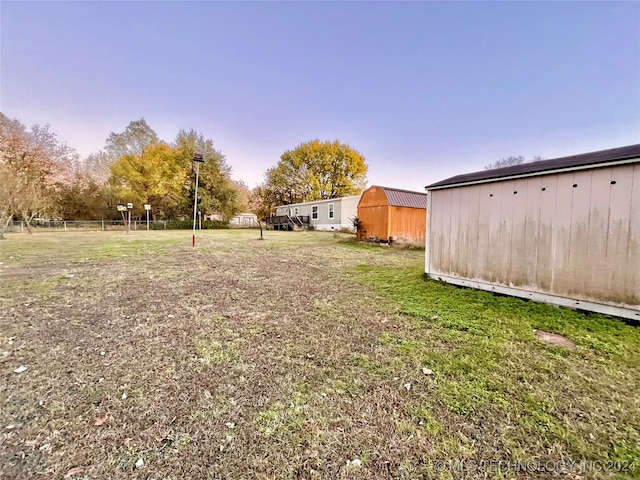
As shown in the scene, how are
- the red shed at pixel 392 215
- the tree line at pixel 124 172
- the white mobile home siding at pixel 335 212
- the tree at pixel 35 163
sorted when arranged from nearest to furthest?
the red shed at pixel 392 215 < the tree at pixel 35 163 < the tree line at pixel 124 172 < the white mobile home siding at pixel 335 212

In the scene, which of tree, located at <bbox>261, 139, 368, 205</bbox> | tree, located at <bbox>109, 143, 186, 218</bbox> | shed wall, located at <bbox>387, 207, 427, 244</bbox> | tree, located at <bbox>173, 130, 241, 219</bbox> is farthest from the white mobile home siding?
tree, located at <bbox>109, 143, 186, 218</bbox>

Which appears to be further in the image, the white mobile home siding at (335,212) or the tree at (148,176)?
the tree at (148,176)

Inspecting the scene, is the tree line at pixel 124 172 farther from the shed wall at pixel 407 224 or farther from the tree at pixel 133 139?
the shed wall at pixel 407 224

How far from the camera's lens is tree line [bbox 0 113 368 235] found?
21844mm

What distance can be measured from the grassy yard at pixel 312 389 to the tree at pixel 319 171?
26.2 meters

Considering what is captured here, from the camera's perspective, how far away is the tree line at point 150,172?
21.8m

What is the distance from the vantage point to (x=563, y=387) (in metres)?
2.00

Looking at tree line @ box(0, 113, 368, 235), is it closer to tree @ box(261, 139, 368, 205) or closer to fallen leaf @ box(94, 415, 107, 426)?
tree @ box(261, 139, 368, 205)

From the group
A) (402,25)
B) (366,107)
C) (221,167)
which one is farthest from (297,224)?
(402,25)

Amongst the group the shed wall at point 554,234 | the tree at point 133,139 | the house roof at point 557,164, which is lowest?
the shed wall at point 554,234

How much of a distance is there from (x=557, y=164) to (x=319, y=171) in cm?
2670

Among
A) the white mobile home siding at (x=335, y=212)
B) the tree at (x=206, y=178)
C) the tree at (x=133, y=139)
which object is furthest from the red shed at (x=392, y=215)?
the tree at (x=133, y=139)

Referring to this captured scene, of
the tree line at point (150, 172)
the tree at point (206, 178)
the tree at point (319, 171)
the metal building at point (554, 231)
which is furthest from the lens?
the tree at point (319, 171)

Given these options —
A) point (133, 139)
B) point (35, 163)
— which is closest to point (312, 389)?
point (35, 163)
